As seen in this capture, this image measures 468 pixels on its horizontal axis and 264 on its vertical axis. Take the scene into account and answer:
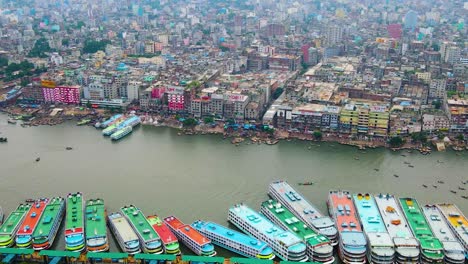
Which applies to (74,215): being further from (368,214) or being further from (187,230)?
(368,214)

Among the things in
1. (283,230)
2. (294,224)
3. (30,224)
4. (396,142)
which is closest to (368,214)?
(294,224)

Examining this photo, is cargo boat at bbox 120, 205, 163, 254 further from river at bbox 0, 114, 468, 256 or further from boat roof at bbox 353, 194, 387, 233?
boat roof at bbox 353, 194, 387, 233

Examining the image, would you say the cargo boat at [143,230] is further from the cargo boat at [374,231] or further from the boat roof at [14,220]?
the cargo boat at [374,231]

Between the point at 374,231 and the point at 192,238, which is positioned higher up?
the point at 374,231

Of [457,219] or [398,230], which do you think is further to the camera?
[457,219]

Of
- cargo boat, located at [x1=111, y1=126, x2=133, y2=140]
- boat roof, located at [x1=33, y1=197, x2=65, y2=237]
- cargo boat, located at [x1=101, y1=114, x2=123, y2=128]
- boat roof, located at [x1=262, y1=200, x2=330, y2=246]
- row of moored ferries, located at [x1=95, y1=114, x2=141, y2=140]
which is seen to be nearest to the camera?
boat roof, located at [x1=262, y1=200, x2=330, y2=246]

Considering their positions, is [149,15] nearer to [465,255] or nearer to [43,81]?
[43,81]

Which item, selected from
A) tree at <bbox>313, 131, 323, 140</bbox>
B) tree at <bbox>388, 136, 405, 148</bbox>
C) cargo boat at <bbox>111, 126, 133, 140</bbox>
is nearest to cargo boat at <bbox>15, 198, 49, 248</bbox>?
cargo boat at <bbox>111, 126, 133, 140</bbox>

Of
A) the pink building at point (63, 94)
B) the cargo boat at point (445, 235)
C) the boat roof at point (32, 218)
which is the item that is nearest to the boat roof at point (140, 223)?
the boat roof at point (32, 218)
